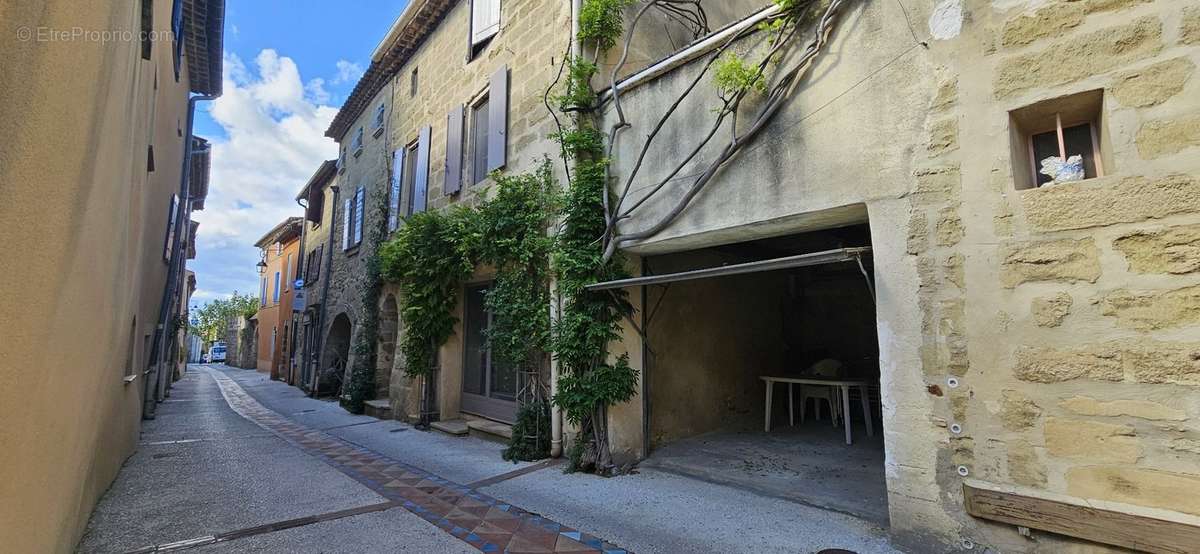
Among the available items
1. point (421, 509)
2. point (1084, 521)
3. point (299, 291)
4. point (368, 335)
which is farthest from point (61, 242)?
point (299, 291)

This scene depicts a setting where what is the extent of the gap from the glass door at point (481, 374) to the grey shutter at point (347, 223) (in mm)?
5839

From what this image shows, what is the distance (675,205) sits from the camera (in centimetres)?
449

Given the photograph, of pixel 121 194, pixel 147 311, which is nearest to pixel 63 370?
pixel 121 194

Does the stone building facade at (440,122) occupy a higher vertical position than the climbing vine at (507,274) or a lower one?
higher

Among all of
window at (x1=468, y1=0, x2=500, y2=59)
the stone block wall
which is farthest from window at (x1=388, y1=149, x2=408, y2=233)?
the stone block wall

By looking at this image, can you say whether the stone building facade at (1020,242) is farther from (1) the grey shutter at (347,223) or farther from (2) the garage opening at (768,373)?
(1) the grey shutter at (347,223)

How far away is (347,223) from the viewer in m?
12.4

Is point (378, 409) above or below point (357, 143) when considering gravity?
below

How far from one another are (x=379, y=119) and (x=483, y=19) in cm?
Answer: 491

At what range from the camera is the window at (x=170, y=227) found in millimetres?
8102

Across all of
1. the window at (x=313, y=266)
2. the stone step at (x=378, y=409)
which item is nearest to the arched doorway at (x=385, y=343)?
the stone step at (x=378, y=409)

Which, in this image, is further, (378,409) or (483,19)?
(378,409)

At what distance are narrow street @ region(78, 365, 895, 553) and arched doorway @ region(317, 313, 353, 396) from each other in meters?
5.71

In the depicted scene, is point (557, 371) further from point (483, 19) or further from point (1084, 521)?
point (483, 19)
